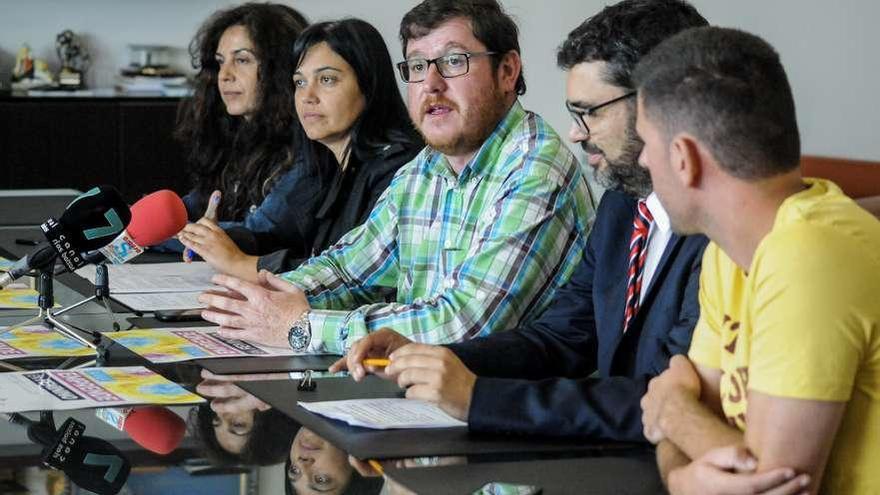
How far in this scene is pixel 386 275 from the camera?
3.07 metres

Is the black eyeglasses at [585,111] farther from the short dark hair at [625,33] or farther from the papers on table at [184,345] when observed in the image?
the papers on table at [184,345]

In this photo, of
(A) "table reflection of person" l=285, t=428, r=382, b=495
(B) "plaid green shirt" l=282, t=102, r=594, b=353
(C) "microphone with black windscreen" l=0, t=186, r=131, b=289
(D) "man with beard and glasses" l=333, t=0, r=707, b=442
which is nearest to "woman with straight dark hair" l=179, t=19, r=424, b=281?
(B) "plaid green shirt" l=282, t=102, r=594, b=353

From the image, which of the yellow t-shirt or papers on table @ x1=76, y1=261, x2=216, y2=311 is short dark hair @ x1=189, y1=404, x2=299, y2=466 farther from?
papers on table @ x1=76, y1=261, x2=216, y2=311

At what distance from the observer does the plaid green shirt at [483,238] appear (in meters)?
2.54

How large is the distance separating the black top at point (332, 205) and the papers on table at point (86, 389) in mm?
1060

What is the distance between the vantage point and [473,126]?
2742 millimetres

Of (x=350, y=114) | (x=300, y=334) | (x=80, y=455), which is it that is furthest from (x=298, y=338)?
(x=350, y=114)

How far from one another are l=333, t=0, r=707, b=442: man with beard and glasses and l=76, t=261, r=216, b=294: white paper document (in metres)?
1.05

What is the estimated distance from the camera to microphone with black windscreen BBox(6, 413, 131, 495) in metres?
1.71

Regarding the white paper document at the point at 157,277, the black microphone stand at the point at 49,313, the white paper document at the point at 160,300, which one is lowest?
the white paper document at the point at 157,277

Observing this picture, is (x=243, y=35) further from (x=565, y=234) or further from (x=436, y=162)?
(x=565, y=234)

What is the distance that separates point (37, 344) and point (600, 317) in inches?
41.1

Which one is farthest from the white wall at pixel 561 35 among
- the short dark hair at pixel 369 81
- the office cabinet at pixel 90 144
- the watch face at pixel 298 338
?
the watch face at pixel 298 338

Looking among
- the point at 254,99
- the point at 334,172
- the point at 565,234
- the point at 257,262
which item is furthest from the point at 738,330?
the point at 254,99
